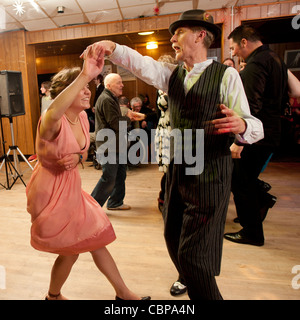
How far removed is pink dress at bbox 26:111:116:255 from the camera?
4.33ft

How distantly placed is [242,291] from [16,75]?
4.61 meters

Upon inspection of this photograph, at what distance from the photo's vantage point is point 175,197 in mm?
1442

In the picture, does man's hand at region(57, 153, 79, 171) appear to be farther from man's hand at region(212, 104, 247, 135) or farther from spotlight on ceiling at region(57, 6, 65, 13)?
spotlight on ceiling at region(57, 6, 65, 13)

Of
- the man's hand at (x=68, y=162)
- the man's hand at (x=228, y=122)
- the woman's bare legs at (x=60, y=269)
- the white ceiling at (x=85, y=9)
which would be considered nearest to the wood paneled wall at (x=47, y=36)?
the white ceiling at (x=85, y=9)

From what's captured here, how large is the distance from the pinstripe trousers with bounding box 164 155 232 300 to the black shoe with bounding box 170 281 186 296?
435mm

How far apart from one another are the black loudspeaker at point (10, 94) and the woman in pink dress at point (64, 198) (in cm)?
344

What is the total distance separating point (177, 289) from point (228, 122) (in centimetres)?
119

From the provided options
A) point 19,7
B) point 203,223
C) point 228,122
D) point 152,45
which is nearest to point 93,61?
point 228,122

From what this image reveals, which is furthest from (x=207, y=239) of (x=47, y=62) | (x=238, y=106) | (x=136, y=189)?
(x=47, y=62)

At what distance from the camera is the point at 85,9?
514 cm

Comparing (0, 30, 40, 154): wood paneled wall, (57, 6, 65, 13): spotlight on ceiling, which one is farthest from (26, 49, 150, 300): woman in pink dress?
(0, 30, 40, 154): wood paneled wall

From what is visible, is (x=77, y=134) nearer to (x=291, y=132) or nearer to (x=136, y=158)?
(x=136, y=158)

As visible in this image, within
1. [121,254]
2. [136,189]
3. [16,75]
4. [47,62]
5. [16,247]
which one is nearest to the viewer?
[121,254]

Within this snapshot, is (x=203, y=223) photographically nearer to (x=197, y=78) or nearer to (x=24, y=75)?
(x=197, y=78)
